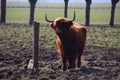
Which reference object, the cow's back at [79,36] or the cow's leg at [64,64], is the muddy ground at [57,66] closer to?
the cow's leg at [64,64]

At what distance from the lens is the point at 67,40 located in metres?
11.2

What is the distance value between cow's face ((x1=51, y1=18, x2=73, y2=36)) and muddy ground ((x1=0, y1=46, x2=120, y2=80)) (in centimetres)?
121

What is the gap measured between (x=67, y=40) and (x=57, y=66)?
1513mm

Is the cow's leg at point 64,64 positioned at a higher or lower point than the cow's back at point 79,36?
lower

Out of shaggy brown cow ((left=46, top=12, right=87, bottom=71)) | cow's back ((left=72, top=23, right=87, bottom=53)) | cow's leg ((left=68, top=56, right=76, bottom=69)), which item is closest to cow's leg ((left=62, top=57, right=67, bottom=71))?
shaggy brown cow ((left=46, top=12, right=87, bottom=71))

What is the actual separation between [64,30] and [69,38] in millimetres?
429

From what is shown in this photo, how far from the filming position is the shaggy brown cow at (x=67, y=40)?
425 inches

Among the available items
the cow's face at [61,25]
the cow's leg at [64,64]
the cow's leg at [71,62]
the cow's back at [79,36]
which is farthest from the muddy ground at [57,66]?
the cow's face at [61,25]

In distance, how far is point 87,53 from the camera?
1611cm

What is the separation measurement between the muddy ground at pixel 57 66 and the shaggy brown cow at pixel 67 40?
16.1 inches

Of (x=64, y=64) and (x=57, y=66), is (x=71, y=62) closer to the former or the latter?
(x=64, y=64)

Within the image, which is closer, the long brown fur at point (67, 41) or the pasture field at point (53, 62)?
the pasture field at point (53, 62)

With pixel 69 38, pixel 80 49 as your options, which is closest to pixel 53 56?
pixel 80 49

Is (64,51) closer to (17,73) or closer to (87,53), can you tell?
(17,73)
